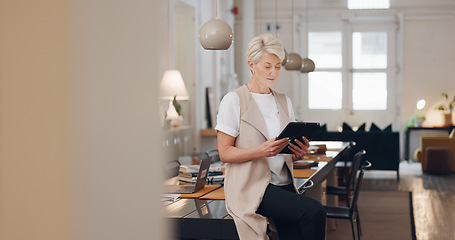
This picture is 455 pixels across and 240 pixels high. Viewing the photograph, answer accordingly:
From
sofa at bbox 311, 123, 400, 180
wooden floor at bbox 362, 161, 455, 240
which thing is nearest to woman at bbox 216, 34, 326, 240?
wooden floor at bbox 362, 161, 455, 240

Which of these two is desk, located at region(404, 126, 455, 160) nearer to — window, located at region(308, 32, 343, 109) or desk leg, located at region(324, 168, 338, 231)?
window, located at region(308, 32, 343, 109)

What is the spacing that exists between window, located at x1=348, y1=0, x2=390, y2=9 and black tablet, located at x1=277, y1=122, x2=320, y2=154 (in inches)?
423

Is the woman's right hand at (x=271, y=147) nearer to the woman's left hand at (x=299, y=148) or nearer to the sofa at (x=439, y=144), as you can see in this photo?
the woman's left hand at (x=299, y=148)

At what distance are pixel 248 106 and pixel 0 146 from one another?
7.39ft

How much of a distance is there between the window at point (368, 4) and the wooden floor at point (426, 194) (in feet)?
11.2

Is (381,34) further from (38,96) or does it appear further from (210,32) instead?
(38,96)

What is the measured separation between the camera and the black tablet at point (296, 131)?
260cm

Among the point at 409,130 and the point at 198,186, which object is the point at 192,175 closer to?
the point at 198,186

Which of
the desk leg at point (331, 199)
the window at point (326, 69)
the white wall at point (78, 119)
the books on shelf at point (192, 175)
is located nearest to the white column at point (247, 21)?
the window at point (326, 69)

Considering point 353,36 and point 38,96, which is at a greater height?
point 353,36

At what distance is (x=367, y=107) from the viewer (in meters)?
13.0

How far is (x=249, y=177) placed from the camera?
264 cm

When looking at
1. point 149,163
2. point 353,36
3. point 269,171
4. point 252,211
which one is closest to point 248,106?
point 269,171

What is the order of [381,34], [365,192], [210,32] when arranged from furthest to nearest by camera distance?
[381,34] < [365,192] < [210,32]
